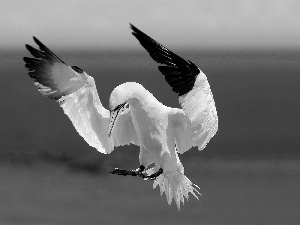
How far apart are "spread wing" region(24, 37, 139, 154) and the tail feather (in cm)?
44

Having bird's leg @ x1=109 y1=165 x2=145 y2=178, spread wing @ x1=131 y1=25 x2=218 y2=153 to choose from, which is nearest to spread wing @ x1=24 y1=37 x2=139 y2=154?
bird's leg @ x1=109 y1=165 x2=145 y2=178

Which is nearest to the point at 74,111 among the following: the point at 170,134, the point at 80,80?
the point at 80,80

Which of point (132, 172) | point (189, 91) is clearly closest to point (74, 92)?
point (132, 172)

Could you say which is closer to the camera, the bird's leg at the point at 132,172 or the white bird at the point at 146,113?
the white bird at the point at 146,113

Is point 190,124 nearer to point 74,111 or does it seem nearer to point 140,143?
point 140,143

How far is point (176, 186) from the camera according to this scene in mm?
6066

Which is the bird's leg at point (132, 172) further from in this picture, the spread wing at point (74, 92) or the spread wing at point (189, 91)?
the spread wing at point (189, 91)

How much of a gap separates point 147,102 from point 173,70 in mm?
305

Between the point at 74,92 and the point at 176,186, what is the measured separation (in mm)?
943

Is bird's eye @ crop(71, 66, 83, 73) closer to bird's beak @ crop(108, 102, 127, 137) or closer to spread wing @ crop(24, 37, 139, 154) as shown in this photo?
spread wing @ crop(24, 37, 139, 154)

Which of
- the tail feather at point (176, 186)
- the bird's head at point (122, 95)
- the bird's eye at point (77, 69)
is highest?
the bird's eye at point (77, 69)

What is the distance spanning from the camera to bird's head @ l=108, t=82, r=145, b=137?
5434 millimetres

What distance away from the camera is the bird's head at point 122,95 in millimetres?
5434

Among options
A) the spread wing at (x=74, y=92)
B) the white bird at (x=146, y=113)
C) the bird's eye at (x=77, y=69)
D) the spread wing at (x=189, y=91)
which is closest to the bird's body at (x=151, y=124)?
the white bird at (x=146, y=113)
